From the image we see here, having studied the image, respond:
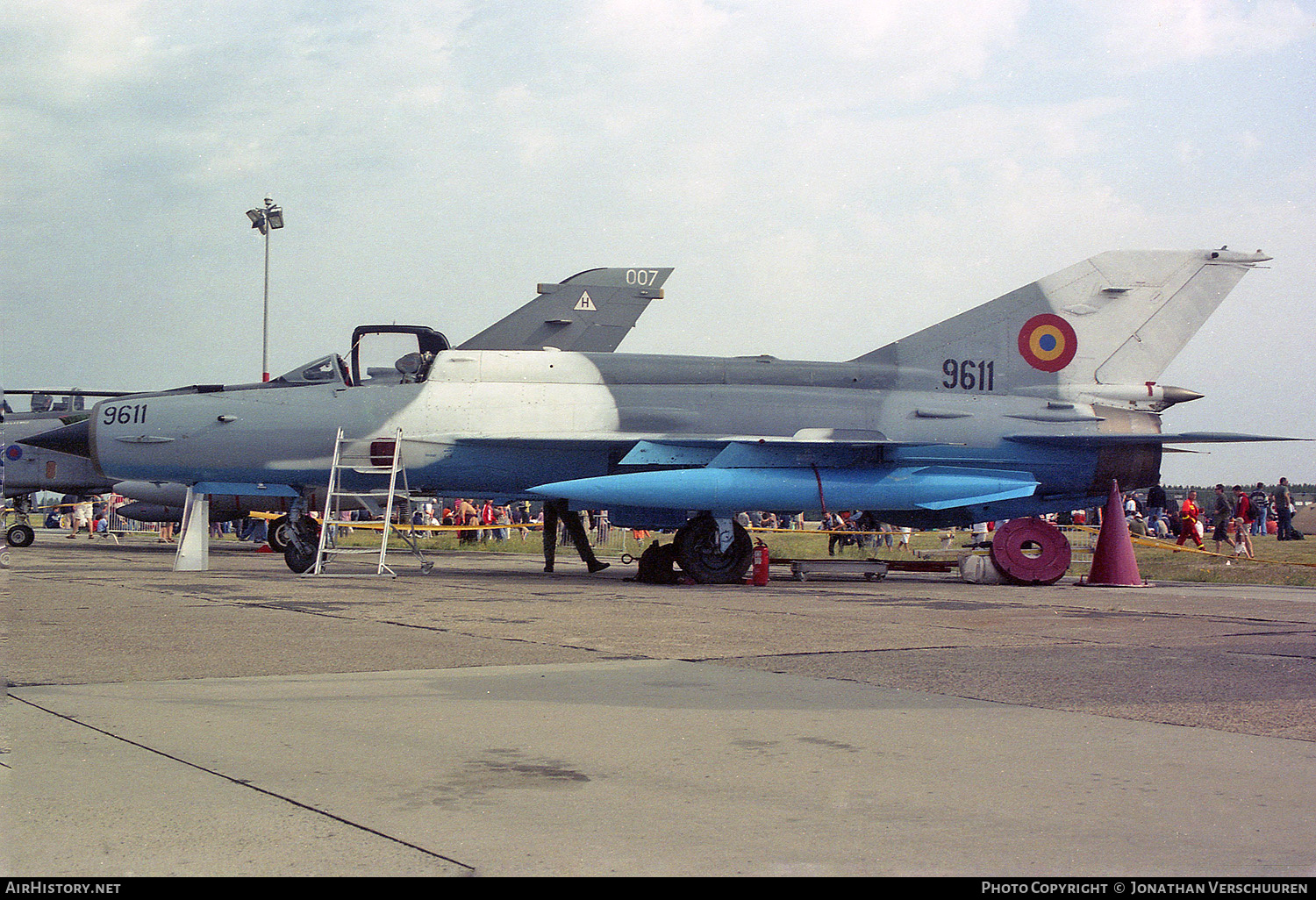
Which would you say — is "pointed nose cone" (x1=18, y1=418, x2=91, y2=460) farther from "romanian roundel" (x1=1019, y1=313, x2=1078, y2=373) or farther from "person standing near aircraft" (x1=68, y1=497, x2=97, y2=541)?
"person standing near aircraft" (x1=68, y1=497, x2=97, y2=541)

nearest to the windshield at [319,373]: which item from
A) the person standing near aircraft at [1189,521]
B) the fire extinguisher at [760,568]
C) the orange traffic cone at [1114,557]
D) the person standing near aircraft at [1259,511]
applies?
the fire extinguisher at [760,568]

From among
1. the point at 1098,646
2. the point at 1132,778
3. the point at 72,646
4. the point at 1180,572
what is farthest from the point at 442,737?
the point at 1180,572

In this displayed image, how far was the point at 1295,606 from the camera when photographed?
1109 centimetres

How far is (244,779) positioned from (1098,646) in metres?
5.52

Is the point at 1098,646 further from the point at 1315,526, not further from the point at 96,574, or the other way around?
the point at 1315,526

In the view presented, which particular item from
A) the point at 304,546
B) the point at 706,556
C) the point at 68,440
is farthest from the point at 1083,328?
the point at 68,440

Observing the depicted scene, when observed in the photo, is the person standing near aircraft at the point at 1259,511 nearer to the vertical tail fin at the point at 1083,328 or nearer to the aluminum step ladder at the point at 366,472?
the vertical tail fin at the point at 1083,328

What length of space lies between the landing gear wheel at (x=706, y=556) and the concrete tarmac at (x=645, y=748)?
5730 mm

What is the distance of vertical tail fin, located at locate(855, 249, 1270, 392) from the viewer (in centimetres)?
1612

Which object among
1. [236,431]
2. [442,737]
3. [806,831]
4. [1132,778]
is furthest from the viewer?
[236,431]

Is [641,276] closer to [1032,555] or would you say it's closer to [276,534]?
[1032,555]

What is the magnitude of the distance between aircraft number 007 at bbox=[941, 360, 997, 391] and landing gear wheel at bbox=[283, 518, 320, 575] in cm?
836

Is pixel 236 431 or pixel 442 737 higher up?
pixel 236 431

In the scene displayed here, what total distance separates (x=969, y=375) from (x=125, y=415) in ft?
35.3
